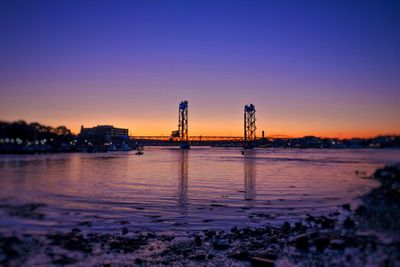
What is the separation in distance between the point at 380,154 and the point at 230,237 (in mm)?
4718

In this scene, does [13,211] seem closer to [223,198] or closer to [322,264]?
[223,198]

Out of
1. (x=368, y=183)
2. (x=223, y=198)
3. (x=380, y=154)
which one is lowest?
(x=223, y=198)

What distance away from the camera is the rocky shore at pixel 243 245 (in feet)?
25.2

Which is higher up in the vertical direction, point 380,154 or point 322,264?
point 380,154

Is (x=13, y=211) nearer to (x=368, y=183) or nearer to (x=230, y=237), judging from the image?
(x=230, y=237)

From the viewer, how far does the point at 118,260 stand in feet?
25.9

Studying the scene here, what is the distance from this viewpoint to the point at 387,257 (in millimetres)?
7230

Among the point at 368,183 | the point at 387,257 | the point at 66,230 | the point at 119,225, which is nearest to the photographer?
the point at 387,257

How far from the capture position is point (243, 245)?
9.17 metres

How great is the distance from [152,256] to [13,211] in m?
7.83

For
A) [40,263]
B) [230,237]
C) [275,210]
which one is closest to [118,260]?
[40,263]

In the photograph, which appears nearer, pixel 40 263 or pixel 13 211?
pixel 40 263

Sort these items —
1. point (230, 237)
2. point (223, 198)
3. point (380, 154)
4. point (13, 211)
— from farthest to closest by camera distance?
point (223, 198) < point (13, 211) < point (230, 237) < point (380, 154)

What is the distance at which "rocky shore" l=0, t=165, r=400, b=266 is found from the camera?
769 cm
